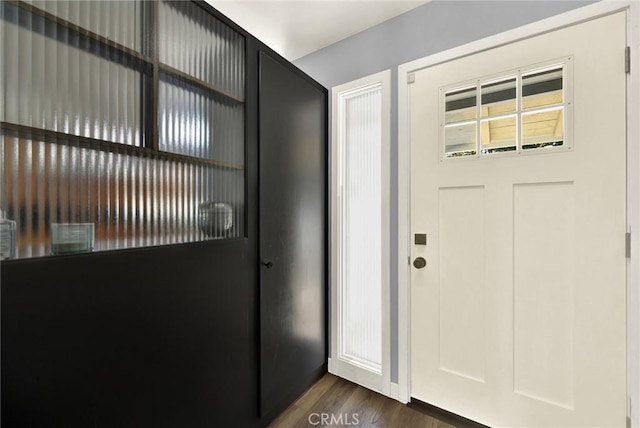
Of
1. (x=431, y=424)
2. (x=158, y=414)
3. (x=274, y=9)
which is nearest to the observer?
(x=158, y=414)

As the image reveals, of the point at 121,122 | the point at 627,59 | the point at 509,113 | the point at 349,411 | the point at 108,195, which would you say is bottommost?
the point at 349,411

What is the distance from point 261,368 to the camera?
1495 mm

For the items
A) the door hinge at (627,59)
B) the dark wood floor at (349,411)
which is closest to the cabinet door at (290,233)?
the dark wood floor at (349,411)

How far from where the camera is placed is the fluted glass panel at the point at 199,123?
3.71 feet

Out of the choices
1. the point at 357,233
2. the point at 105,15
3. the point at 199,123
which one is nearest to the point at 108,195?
the point at 199,123

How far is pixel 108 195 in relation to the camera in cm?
96

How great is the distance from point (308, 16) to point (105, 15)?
1.28 metres

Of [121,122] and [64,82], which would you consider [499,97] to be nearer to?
[121,122]

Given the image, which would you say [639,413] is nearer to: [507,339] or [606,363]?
[606,363]

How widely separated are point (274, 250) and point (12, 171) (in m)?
1.08

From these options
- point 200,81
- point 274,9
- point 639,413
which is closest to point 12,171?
point 200,81

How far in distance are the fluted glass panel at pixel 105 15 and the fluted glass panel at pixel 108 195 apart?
1.30 ft

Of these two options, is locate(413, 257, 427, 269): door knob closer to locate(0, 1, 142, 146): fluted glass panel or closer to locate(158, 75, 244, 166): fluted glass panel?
locate(158, 75, 244, 166): fluted glass panel
